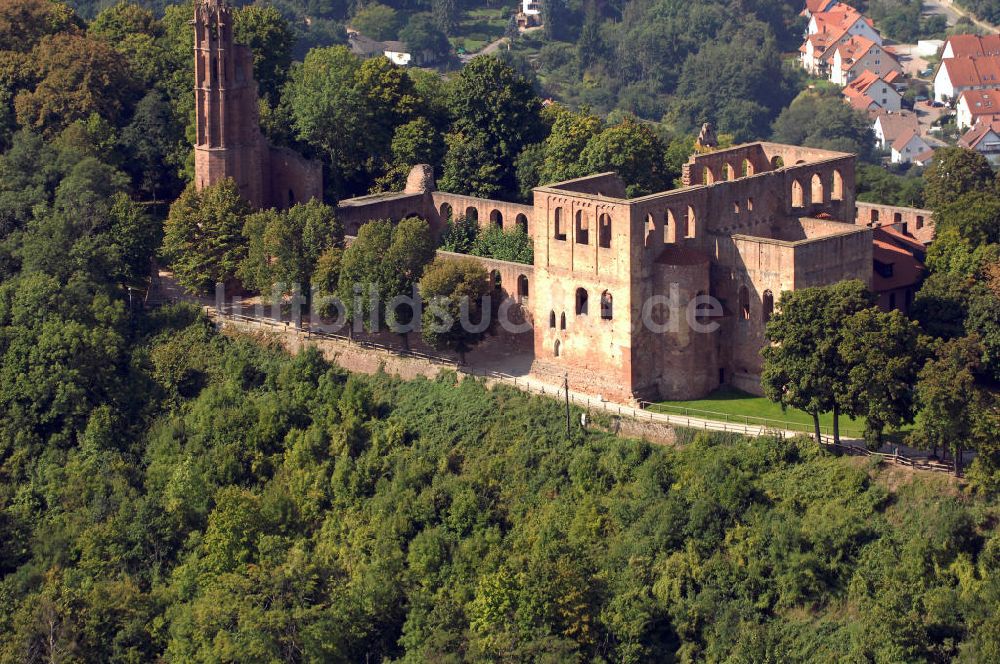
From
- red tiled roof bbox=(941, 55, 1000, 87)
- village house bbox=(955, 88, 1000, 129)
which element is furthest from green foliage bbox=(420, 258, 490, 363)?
red tiled roof bbox=(941, 55, 1000, 87)

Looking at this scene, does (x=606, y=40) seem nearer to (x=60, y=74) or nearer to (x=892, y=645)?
(x=60, y=74)

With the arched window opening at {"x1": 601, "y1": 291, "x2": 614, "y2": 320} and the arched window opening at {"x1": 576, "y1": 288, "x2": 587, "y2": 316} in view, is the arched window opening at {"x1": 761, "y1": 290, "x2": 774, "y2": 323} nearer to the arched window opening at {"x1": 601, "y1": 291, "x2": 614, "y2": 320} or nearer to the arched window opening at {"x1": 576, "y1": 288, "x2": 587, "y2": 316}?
the arched window opening at {"x1": 601, "y1": 291, "x2": 614, "y2": 320}

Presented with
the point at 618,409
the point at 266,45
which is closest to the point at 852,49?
the point at 266,45

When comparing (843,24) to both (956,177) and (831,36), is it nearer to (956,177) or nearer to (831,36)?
(831,36)

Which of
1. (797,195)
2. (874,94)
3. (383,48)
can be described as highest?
(383,48)

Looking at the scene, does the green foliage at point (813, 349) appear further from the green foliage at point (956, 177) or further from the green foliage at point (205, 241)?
the green foliage at point (205, 241)

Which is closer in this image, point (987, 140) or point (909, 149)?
point (987, 140)
